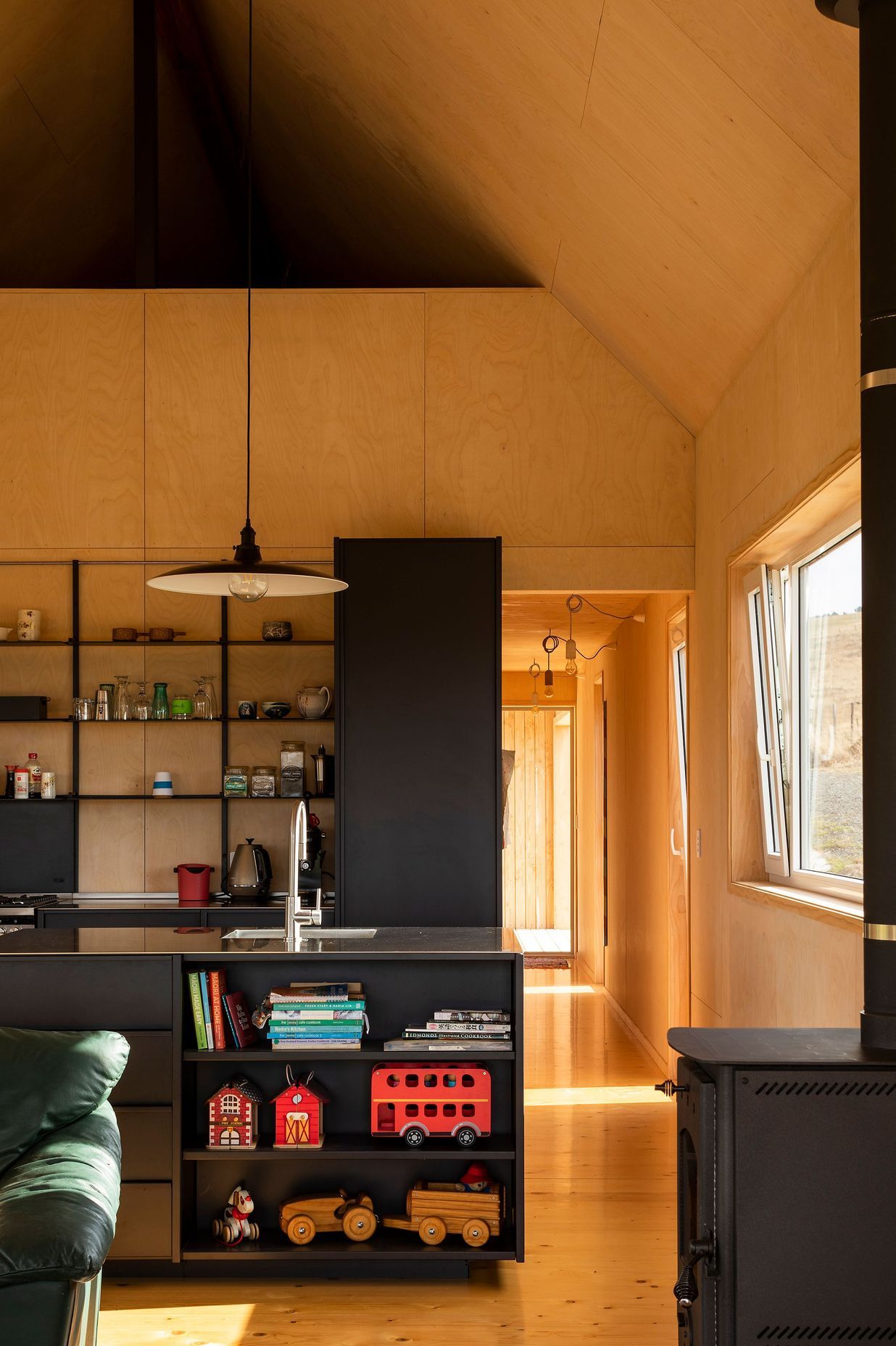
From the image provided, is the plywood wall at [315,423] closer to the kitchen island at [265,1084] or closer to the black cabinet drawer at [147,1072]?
the kitchen island at [265,1084]

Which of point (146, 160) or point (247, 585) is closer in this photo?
point (247, 585)

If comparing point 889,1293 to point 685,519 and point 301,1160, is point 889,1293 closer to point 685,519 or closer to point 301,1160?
point 301,1160

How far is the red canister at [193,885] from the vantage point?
5512mm

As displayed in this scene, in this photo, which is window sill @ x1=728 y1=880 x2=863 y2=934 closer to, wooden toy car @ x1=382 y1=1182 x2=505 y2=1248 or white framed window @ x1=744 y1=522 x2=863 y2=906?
white framed window @ x1=744 y1=522 x2=863 y2=906

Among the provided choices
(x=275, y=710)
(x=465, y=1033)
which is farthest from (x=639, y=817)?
(x=465, y=1033)

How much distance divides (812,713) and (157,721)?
297cm

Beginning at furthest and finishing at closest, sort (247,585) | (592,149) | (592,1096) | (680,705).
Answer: (680,705) → (592,1096) → (592,149) → (247,585)

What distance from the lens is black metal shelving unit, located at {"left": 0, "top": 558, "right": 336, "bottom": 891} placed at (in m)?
5.71

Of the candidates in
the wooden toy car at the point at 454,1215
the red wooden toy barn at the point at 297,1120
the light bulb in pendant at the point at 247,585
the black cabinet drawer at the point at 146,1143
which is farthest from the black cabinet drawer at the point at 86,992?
the light bulb in pendant at the point at 247,585

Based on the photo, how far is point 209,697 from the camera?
5.74 metres

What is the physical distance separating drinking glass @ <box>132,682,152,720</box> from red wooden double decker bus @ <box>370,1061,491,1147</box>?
2559 millimetres

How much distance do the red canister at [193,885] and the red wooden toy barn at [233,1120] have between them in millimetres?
1960

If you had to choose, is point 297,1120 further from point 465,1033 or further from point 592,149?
point 592,149

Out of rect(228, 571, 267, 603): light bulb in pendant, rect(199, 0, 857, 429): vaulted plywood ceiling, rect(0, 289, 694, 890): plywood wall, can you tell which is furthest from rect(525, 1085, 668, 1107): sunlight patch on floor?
rect(199, 0, 857, 429): vaulted plywood ceiling
